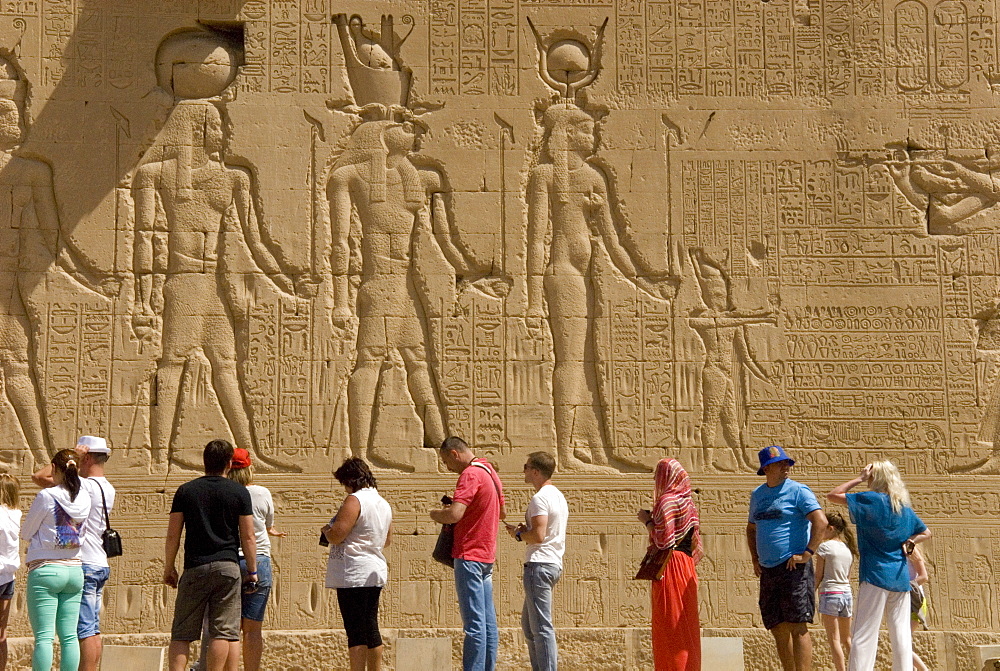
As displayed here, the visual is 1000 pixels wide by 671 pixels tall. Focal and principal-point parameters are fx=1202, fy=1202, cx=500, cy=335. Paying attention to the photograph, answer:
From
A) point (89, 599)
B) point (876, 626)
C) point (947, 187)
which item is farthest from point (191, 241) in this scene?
point (947, 187)

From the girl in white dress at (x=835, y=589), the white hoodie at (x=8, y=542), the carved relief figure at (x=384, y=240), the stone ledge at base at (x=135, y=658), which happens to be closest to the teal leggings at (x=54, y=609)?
the white hoodie at (x=8, y=542)

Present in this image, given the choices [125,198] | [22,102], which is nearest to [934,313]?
[125,198]

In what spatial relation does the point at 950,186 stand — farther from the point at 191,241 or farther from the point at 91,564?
the point at 91,564

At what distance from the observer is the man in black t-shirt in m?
6.30

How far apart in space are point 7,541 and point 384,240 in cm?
405

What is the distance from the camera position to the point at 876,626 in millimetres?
6484

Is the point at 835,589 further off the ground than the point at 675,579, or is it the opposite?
the point at 675,579

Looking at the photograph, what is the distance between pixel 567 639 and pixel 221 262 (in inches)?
159

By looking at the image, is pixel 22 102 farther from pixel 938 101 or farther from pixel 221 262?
pixel 938 101

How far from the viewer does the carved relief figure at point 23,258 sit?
943cm

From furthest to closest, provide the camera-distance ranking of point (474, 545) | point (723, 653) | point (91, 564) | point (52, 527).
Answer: point (723, 653) < point (474, 545) < point (91, 564) < point (52, 527)

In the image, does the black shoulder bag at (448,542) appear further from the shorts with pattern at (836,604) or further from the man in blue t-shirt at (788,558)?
the shorts with pattern at (836,604)

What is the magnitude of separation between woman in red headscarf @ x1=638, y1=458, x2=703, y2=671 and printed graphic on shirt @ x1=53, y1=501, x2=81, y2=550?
310 centimetres

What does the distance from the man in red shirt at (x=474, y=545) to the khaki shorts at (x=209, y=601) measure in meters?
1.17
